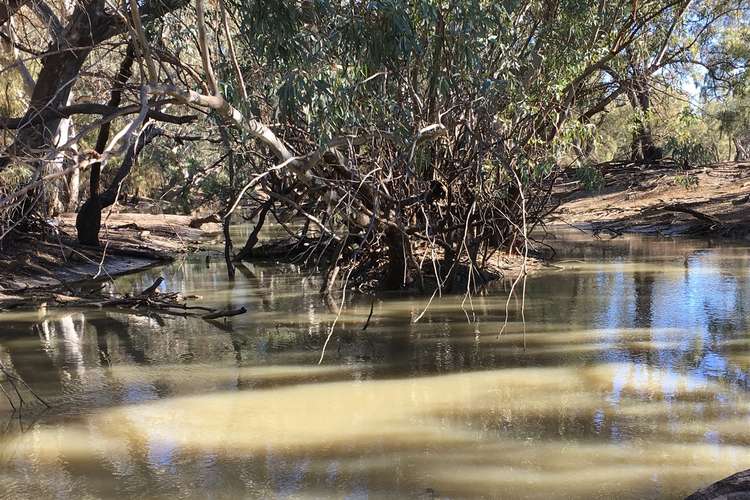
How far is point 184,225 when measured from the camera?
2175 centimetres

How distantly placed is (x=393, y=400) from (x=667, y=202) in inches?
625

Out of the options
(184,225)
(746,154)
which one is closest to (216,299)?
(184,225)

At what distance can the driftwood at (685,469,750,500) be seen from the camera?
300 centimetres

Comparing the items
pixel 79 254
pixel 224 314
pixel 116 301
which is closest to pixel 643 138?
pixel 224 314

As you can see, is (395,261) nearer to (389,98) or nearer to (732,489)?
(389,98)

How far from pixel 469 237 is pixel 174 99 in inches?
195

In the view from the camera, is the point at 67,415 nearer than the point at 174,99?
Yes

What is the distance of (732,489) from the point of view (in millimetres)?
3082

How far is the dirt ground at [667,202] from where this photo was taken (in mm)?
16719

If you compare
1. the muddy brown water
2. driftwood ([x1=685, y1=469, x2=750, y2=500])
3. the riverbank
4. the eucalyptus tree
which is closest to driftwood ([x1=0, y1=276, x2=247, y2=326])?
the muddy brown water

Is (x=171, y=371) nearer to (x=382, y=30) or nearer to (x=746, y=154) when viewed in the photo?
(x=382, y=30)

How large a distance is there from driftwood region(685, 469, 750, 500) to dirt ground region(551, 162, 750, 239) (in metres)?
12.9

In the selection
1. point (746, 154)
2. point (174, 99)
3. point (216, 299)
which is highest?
point (746, 154)

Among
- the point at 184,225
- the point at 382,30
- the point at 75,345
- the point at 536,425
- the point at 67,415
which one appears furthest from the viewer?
the point at 184,225
